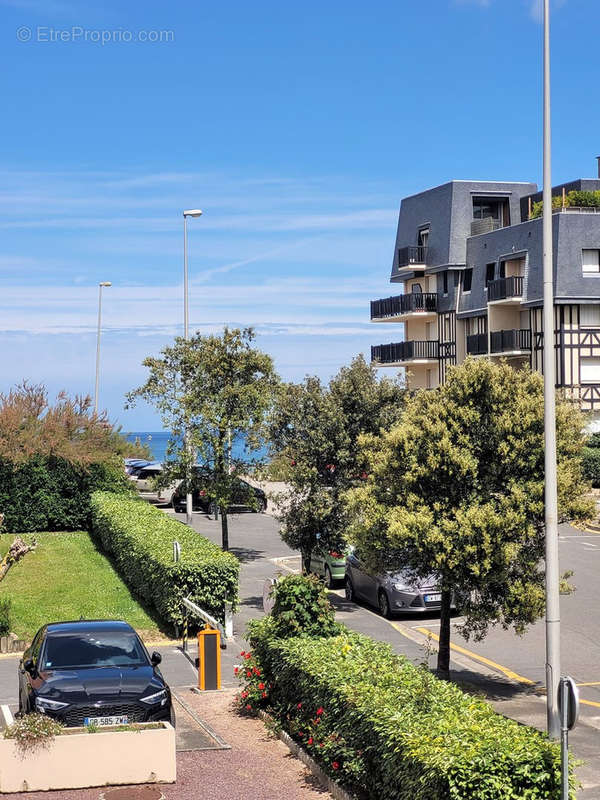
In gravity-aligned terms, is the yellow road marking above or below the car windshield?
below

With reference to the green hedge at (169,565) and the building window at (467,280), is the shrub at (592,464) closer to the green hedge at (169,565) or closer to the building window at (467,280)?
the building window at (467,280)

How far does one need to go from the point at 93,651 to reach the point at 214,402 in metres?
16.2

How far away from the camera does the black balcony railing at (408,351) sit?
5825cm

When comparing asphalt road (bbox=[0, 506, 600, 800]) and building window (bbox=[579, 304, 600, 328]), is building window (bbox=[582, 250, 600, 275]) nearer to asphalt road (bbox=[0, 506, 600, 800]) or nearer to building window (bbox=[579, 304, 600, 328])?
building window (bbox=[579, 304, 600, 328])

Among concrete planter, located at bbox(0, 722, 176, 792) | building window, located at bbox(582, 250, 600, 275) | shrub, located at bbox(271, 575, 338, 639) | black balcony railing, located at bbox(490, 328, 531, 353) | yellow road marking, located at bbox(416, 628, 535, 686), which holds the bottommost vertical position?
yellow road marking, located at bbox(416, 628, 535, 686)

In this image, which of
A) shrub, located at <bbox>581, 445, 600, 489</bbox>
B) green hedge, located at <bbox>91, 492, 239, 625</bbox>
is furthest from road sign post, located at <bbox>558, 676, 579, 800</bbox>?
shrub, located at <bbox>581, 445, 600, 489</bbox>

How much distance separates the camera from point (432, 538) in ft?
50.4

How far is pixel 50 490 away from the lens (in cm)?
3519

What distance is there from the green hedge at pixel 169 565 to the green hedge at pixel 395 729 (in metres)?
6.16

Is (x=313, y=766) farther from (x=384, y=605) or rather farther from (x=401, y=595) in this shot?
(x=384, y=605)

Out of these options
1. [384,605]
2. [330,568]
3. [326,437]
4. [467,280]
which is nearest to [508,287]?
[467,280]

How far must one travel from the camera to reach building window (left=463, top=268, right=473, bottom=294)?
182ft

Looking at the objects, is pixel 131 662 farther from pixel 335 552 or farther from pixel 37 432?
pixel 37 432

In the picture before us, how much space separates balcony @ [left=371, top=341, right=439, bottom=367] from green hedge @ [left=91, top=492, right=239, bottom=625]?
31.6 meters
